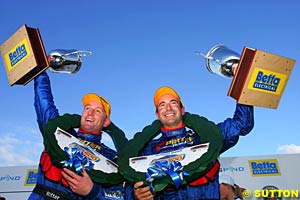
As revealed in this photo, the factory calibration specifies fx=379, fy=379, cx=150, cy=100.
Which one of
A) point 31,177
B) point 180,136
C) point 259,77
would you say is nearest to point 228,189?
point 31,177

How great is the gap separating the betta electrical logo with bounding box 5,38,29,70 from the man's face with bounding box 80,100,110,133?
0.64 metres

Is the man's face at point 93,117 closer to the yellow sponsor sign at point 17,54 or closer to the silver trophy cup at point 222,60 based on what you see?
the yellow sponsor sign at point 17,54

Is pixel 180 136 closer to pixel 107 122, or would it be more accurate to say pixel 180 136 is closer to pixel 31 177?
pixel 107 122

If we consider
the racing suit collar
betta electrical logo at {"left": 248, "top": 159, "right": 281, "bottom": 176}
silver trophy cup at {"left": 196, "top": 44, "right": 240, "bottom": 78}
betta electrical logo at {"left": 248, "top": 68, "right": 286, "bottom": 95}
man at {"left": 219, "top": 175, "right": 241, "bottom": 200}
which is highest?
silver trophy cup at {"left": 196, "top": 44, "right": 240, "bottom": 78}

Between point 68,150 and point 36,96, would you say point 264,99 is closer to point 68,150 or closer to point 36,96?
point 68,150

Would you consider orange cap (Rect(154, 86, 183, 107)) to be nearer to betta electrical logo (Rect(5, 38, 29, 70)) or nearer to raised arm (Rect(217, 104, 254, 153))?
raised arm (Rect(217, 104, 254, 153))

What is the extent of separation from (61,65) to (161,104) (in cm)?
95

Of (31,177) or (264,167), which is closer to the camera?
(264,167)

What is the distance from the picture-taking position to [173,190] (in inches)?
98.3

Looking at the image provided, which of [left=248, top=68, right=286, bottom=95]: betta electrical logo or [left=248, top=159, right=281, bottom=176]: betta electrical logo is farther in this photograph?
[left=248, top=159, right=281, bottom=176]: betta electrical logo

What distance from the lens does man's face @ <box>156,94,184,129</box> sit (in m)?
2.76

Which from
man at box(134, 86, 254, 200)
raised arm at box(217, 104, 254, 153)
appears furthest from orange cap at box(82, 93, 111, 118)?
raised arm at box(217, 104, 254, 153)

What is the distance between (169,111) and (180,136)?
0.20 meters

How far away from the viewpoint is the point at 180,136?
2766 millimetres
